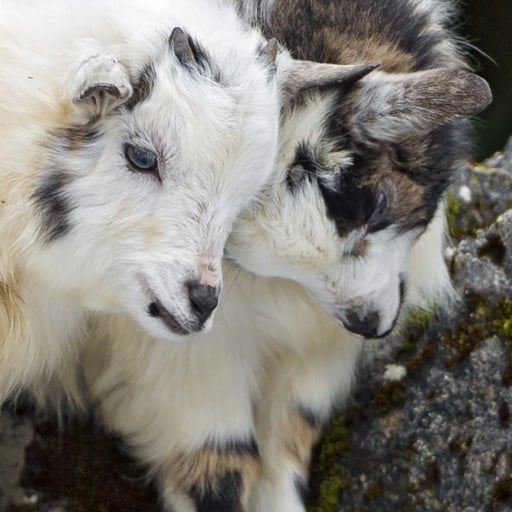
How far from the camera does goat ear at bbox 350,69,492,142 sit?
319cm

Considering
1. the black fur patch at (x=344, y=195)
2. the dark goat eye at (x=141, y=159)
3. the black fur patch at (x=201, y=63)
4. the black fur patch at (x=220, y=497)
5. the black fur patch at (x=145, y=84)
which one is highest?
the black fur patch at (x=201, y=63)

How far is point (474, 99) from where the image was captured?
318 centimetres

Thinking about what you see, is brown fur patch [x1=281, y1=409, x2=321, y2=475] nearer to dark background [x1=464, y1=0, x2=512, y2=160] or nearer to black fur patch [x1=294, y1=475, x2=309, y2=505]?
black fur patch [x1=294, y1=475, x2=309, y2=505]

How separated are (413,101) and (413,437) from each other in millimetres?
925

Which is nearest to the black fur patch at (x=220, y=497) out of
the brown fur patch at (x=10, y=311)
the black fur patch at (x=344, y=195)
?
the brown fur patch at (x=10, y=311)

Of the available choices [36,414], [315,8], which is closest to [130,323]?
[36,414]

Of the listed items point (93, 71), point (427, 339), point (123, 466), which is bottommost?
point (123, 466)

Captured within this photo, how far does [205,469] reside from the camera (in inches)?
144

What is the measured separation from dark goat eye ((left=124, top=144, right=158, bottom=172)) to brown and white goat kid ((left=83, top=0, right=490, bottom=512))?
1.22ft

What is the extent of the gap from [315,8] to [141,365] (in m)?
1.03

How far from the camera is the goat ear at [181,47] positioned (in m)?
3.00

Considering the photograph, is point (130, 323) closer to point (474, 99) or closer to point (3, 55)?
point (3, 55)

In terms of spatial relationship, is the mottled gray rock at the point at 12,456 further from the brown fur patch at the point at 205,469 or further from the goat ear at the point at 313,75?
the goat ear at the point at 313,75

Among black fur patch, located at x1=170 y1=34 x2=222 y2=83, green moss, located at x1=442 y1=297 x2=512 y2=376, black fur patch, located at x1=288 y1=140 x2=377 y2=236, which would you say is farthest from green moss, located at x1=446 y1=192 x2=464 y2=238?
black fur patch, located at x1=170 y1=34 x2=222 y2=83
